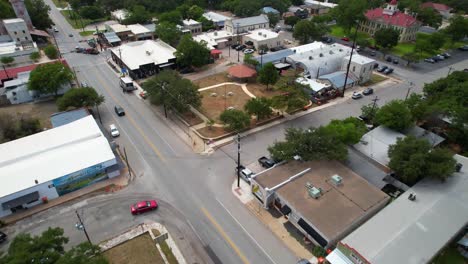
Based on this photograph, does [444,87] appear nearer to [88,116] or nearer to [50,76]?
[88,116]

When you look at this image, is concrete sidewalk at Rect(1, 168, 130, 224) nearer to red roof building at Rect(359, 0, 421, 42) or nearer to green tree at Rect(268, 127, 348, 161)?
green tree at Rect(268, 127, 348, 161)

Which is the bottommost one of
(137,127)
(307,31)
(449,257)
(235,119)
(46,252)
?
(449,257)

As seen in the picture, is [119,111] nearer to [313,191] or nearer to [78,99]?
[78,99]

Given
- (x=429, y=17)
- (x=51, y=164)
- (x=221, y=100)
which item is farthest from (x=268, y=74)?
(x=429, y=17)

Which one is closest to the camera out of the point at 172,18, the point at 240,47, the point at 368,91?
the point at 368,91

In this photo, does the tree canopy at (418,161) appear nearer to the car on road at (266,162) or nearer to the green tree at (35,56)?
the car on road at (266,162)

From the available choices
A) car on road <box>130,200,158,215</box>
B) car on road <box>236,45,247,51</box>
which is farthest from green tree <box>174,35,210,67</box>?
car on road <box>130,200,158,215</box>

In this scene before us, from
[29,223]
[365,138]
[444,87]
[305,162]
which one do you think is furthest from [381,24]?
[29,223]

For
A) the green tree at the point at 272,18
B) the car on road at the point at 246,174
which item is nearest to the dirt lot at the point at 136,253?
the car on road at the point at 246,174
